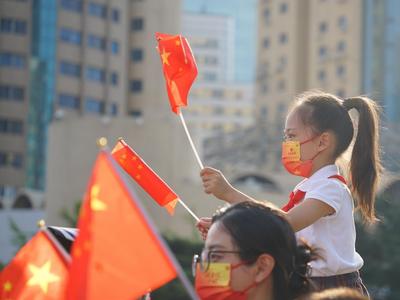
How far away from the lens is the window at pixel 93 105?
157 feet

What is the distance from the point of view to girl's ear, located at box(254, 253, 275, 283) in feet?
8.44

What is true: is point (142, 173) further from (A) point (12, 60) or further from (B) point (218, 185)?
(A) point (12, 60)

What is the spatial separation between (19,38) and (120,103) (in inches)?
256

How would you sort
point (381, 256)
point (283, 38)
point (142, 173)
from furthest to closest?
point (283, 38) < point (381, 256) < point (142, 173)

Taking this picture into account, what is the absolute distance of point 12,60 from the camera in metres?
45.9

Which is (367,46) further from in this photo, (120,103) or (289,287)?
(289,287)

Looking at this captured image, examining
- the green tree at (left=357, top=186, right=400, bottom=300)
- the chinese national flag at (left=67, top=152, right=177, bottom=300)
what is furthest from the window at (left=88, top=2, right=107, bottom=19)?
the chinese national flag at (left=67, top=152, right=177, bottom=300)

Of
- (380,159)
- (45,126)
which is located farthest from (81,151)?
(380,159)

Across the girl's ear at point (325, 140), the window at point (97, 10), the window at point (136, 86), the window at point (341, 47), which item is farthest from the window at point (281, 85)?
the girl's ear at point (325, 140)

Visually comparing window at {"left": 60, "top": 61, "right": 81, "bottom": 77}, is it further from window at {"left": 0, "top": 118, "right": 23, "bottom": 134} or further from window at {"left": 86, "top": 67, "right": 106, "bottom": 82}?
window at {"left": 0, "top": 118, "right": 23, "bottom": 134}

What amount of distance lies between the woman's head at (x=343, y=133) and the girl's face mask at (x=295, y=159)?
0.02 meters

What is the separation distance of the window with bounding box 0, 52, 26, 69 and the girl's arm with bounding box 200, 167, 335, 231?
43.6 meters

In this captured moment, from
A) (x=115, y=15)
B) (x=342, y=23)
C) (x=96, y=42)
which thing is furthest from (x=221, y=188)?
(x=342, y=23)

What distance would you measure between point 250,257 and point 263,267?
47 mm
